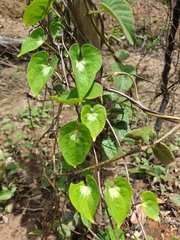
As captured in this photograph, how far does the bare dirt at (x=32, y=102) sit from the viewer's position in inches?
59.4

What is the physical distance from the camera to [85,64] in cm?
76

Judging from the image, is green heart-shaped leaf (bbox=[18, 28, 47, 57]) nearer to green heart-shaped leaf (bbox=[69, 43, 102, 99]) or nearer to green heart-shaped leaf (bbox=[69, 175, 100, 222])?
green heart-shaped leaf (bbox=[69, 43, 102, 99])

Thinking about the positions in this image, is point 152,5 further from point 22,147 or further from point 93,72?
point 93,72

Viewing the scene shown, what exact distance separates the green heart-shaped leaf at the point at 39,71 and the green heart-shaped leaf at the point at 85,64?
6 centimetres

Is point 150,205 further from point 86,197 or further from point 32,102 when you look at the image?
point 32,102

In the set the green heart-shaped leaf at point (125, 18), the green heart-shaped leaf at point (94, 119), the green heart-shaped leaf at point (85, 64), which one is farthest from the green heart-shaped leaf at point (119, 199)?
the green heart-shaped leaf at point (125, 18)

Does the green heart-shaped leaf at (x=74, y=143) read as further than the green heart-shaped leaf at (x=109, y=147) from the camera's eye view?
No

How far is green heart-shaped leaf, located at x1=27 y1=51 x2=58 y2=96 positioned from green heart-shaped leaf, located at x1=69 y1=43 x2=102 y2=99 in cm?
6

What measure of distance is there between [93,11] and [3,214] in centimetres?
125

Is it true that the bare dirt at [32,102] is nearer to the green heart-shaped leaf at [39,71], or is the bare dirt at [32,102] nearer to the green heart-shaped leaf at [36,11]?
A: the green heart-shaped leaf at [39,71]

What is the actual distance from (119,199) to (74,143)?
7.1 inches

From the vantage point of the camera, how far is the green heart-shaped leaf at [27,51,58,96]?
2.49ft

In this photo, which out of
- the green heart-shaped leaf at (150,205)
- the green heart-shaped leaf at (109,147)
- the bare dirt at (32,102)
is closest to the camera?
the green heart-shaped leaf at (150,205)

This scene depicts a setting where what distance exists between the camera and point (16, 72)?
2.93 meters
